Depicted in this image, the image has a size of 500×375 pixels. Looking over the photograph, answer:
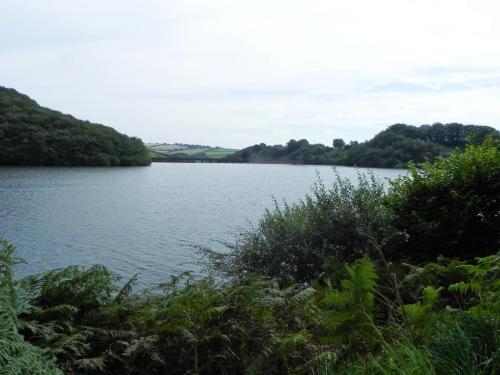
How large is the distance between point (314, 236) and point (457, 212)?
8.08ft

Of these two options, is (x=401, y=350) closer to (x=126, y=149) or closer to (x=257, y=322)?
(x=257, y=322)

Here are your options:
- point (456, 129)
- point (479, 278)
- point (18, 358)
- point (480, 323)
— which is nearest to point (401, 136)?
point (456, 129)

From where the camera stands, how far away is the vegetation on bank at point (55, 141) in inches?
3760

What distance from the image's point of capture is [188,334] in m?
4.17

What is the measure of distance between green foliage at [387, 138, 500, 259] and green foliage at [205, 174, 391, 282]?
52 cm

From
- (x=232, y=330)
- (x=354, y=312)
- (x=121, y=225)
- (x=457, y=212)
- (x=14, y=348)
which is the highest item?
(x=457, y=212)

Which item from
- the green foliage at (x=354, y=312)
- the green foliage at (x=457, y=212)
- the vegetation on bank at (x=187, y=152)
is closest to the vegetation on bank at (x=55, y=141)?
the vegetation on bank at (x=187, y=152)

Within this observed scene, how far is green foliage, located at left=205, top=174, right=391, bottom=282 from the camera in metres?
8.95

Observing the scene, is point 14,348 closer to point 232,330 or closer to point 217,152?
point 232,330

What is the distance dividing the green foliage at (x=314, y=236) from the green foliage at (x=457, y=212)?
521 millimetres

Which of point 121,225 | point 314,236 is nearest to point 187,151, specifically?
point 121,225

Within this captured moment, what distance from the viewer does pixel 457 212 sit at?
8.16m

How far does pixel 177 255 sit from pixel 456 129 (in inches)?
540

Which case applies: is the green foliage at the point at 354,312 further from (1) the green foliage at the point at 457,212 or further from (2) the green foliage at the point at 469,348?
(1) the green foliage at the point at 457,212
